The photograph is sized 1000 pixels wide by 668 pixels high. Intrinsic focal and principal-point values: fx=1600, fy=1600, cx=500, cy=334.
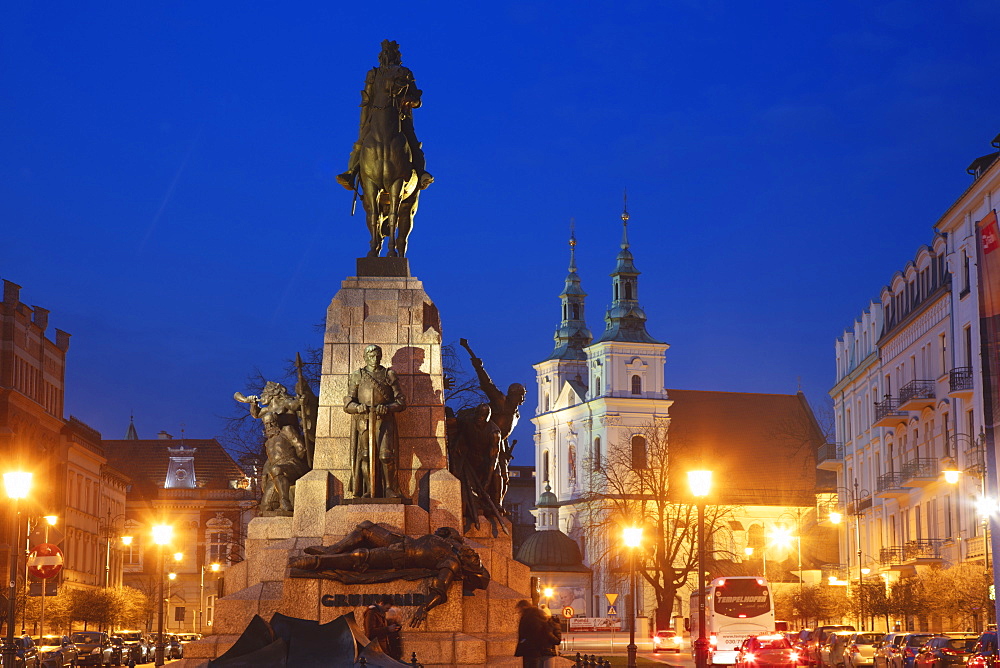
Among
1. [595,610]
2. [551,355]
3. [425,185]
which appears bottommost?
[595,610]

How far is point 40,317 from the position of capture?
78125 mm

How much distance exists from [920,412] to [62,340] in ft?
147

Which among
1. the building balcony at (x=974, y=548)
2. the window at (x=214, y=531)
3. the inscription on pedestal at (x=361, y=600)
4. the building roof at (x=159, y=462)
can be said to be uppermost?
the building roof at (x=159, y=462)

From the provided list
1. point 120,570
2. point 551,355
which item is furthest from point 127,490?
point 551,355

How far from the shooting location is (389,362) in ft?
80.3

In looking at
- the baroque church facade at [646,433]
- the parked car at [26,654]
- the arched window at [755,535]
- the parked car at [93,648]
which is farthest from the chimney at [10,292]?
the arched window at [755,535]

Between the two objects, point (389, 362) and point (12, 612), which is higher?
point (389, 362)

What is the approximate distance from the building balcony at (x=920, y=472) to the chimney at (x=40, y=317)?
4150 cm

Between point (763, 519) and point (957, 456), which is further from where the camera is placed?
point (763, 519)

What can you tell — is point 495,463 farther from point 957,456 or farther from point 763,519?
point 763,519

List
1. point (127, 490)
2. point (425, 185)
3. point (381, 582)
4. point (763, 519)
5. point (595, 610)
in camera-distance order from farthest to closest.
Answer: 1. point (763, 519)
2. point (595, 610)
3. point (127, 490)
4. point (425, 185)
5. point (381, 582)

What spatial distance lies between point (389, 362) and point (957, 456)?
33413mm

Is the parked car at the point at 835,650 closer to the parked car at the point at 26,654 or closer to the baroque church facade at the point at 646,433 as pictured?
the parked car at the point at 26,654

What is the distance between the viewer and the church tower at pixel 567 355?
15288 centimetres
